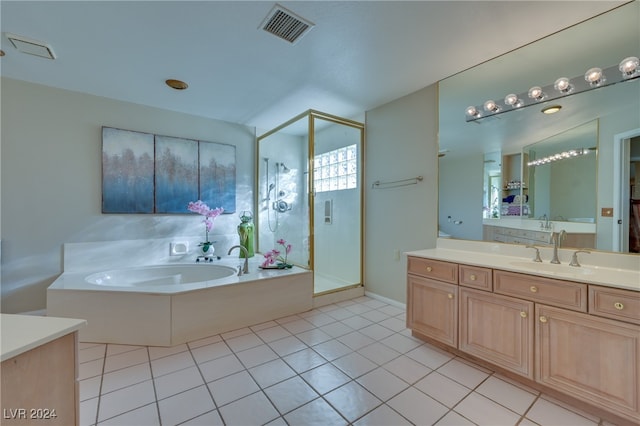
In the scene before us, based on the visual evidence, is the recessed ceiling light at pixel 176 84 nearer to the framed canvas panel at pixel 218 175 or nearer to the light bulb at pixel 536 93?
the framed canvas panel at pixel 218 175

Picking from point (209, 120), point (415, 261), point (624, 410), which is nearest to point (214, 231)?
point (209, 120)

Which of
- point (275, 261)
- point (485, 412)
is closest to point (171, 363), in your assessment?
point (275, 261)

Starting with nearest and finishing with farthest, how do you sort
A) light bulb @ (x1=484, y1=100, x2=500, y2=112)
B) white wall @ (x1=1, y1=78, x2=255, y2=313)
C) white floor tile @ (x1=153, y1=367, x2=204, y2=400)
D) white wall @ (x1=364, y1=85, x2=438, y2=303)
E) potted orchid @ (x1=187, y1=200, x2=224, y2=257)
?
white floor tile @ (x1=153, y1=367, x2=204, y2=400), light bulb @ (x1=484, y1=100, x2=500, y2=112), white wall @ (x1=1, y1=78, x2=255, y2=313), white wall @ (x1=364, y1=85, x2=438, y2=303), potted orchid @ (x1=187, y1=200, x2=224, y2=257)

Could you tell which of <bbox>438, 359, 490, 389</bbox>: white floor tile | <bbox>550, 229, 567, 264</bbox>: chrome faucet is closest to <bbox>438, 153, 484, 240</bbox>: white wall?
<bbox>550, 229, 567, 264</bbox>: chrome faucet

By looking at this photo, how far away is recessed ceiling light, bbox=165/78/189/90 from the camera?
263 centimetres

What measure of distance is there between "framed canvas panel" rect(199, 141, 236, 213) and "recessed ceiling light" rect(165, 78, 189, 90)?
3.09 feet

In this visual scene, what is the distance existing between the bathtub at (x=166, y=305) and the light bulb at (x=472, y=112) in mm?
2460

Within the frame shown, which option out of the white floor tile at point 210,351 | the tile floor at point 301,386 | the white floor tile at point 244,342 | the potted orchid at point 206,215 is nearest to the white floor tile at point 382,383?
the tile floor at point 301,386

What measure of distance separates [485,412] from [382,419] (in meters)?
0.61

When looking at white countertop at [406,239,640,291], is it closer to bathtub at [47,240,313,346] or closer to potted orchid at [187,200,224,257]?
bathtub at [47,240,313,346]

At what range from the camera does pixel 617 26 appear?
5.56 ft

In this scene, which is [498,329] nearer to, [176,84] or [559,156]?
[559,156]

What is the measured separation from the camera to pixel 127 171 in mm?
3107

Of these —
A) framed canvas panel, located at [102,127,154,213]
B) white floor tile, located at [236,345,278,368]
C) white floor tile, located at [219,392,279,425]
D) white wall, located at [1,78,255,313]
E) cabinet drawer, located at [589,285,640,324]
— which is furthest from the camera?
framed canvas panel, located at [102,127,154,213]
